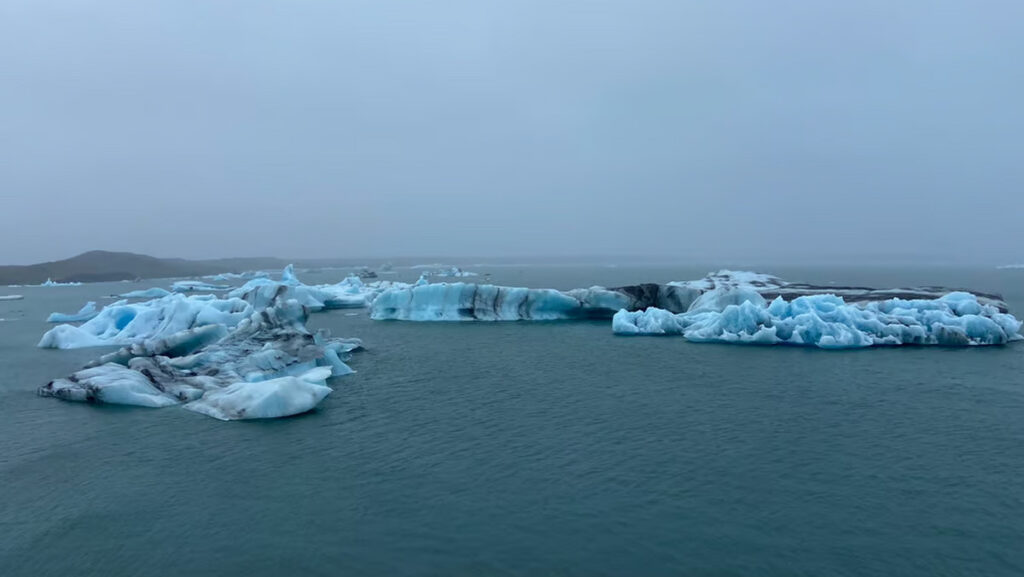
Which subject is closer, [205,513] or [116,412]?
[205,513]

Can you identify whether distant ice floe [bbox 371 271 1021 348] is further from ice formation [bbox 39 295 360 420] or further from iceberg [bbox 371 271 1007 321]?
ice formation [bbox 39 295 360 420]

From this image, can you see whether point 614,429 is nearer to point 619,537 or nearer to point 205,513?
point 619,537

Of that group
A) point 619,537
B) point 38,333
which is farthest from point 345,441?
point 38,333

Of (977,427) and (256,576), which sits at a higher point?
(977,427)

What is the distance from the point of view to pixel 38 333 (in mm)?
31719

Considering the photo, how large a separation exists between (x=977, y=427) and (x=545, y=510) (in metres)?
10.3

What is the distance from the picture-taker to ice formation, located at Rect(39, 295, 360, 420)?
15.3 meters

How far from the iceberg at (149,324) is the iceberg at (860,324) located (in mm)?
19633

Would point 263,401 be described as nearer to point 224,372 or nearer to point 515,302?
point 224,372

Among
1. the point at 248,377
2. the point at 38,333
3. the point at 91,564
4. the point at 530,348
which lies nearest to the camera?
the point at 91,564

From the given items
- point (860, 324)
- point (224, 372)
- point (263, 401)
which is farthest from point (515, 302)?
point (263, 401)

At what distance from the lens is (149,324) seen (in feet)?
86.7

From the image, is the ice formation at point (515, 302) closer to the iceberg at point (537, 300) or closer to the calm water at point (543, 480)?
the iceberg at point (537, 300)

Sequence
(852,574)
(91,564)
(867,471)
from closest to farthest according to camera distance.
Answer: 1. (852,574)
2. (91,564)
3. (867,471)
